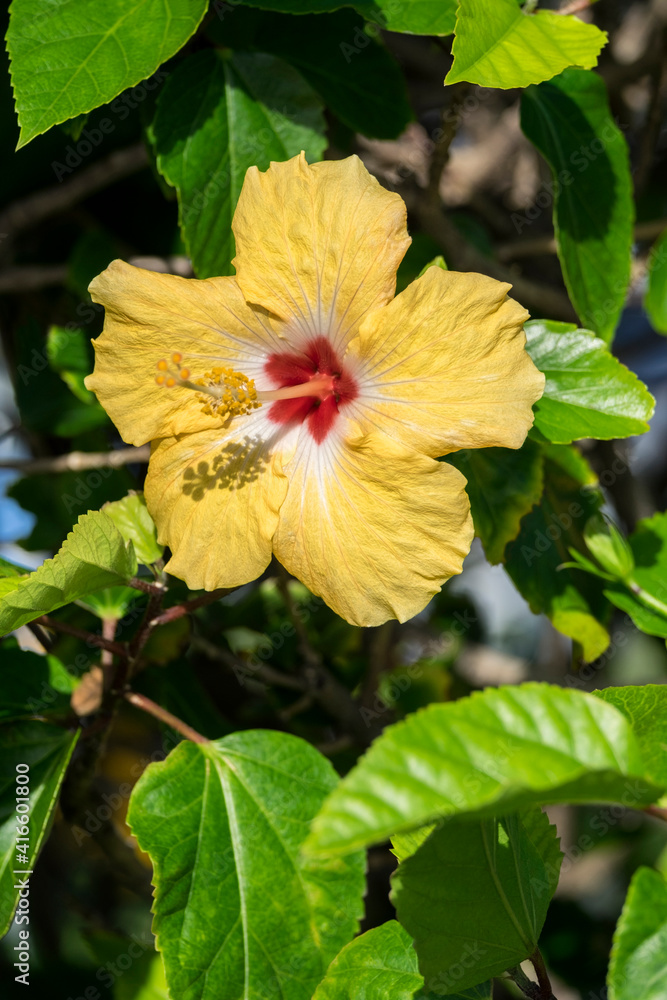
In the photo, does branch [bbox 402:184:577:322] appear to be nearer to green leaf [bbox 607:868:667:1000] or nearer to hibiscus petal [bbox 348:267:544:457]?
hibiscus petal [bbox 348:267:544:457]

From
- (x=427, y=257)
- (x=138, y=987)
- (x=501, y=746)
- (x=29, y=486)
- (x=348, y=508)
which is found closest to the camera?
(x=501, y=746)

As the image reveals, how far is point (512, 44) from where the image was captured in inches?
44.6

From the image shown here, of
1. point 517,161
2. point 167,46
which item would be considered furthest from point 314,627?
point 517,161

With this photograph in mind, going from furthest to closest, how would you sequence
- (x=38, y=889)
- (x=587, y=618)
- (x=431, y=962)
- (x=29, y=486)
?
(x=38, y=889)
(x=29, y=486)
(x=587, y=618)
(x=431, y=962)

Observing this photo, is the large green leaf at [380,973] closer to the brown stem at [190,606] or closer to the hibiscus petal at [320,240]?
the brown stem at [190,606]

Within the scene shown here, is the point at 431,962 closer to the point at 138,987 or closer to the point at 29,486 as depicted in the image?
the point at 138,987

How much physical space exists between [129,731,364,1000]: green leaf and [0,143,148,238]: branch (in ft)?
4.37

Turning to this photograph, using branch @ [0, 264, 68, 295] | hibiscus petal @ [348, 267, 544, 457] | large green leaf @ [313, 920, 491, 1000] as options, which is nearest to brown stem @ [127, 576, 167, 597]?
hibiscus petal @ [348, 267, 544, 457]

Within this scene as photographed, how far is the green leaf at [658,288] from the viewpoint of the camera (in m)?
1.79

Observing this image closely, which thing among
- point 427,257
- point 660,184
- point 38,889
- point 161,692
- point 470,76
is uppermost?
point 470,76

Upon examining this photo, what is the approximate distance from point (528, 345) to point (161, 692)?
1.00 meters

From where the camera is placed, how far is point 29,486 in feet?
6.75

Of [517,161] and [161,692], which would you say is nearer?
[161,692]

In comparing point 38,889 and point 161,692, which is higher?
point 161,692
